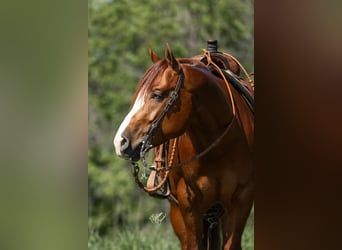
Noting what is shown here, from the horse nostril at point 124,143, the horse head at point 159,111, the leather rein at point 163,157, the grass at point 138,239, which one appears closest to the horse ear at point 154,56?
the horse head at point 159,111

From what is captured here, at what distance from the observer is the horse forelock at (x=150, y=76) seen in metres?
3.94

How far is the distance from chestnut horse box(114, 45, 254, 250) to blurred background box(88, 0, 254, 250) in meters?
0.17

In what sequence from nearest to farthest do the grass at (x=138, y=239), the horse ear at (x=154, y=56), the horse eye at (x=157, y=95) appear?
the horse eye at (x=157, y=95) < the horse ear at (x=154, y=56) < the grass at (x=138, y=239)

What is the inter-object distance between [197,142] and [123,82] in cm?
62

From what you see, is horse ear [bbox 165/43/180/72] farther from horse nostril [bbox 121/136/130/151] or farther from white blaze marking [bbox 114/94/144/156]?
horse nostril [bbox 121/136/130/151]

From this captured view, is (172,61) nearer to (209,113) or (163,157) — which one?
(209,113)

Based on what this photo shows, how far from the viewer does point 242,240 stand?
406 cm

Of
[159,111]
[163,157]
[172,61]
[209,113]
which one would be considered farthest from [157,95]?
[163,157]

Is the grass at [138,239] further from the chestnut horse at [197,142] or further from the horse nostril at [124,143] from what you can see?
the horse nostril at [124,143]

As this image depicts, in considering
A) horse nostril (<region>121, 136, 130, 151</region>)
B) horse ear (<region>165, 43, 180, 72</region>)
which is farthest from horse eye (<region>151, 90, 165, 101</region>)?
horse nostril (<region>121, 136, 130, 151</region>)

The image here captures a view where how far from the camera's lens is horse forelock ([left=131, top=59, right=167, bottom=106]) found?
3943 mm
